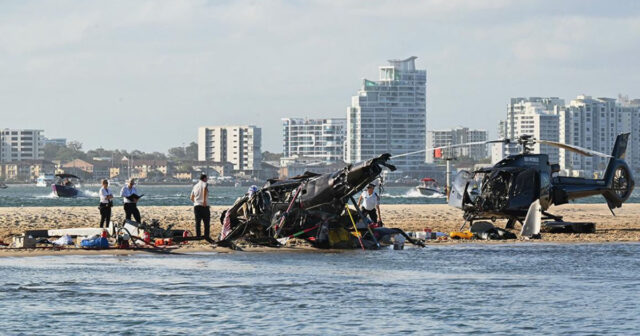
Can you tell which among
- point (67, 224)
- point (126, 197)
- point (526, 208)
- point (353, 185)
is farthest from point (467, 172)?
point (67, 224)

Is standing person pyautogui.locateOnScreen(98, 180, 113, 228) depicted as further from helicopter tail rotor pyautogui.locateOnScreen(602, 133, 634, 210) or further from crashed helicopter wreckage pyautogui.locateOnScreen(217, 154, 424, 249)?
helicopter tail rotor pyautogui.locateOnScreen(602, 133, 634, 210)

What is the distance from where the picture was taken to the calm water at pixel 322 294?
16000 mm

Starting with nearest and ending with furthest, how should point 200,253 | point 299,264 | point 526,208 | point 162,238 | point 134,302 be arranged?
point 134,302 → point 299,264 → point 200,253 → point 162,238 → point 526,208

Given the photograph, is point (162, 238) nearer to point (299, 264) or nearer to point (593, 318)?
point (299, 264)

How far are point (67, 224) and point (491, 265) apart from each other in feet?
61.9

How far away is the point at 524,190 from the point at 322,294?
1265 cm

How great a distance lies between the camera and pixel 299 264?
76.0 ft

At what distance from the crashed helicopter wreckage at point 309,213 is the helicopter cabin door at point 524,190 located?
4.67 meters

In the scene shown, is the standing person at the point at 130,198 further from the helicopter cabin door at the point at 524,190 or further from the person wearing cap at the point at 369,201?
the helicopter cabin door at the point at 524,190

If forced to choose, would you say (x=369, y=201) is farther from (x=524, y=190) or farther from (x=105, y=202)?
(x=105, y=202)

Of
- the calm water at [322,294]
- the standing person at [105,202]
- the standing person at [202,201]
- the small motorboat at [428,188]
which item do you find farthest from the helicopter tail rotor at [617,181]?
the small motorboat at [428,188]

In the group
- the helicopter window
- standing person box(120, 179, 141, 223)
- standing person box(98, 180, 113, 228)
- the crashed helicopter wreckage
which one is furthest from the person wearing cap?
standing person box(98, 180, 113, 228)

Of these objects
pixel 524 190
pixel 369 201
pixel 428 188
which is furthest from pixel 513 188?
pixel 428 188

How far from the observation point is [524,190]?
99.2ft
